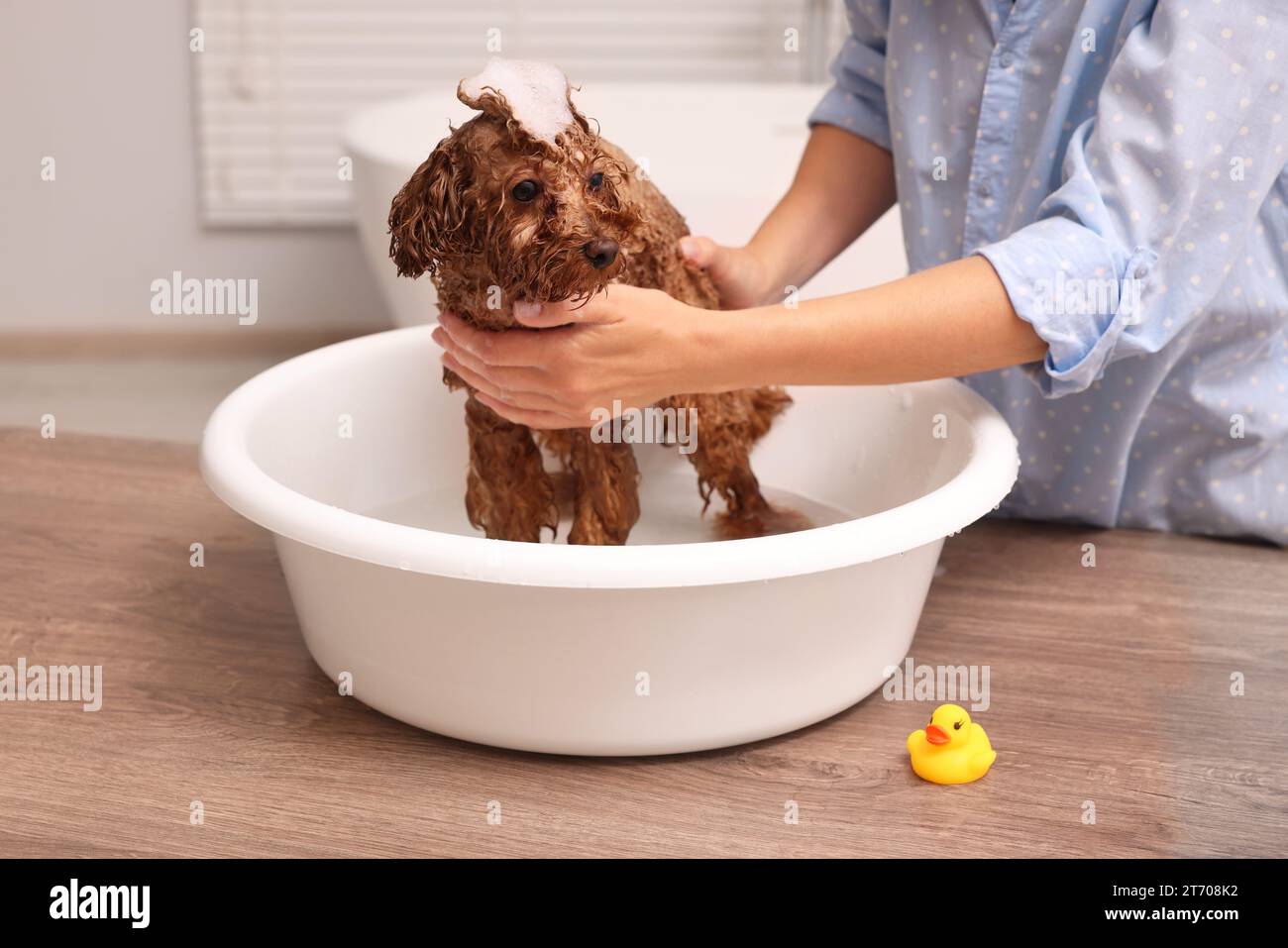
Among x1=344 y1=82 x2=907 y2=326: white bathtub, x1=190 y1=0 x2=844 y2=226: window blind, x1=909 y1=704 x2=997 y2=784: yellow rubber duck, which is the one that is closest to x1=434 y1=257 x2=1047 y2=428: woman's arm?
x1=909 y1=704 x2=997 y2=784: yellow rubber duck

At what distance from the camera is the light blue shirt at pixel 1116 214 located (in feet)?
3.61

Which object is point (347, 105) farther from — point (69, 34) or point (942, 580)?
point (942, 580)

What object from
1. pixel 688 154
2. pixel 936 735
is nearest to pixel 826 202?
pixel 936 735

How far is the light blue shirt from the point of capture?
1.10 m

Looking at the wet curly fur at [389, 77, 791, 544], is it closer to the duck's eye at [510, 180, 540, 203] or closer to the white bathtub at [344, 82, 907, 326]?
the duck's eye at [510, 180, 540, 203]

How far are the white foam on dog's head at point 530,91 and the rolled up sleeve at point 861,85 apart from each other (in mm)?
644

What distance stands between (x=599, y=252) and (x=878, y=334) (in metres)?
0.27

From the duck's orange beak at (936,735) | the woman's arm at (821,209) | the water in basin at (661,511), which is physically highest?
the woman's arm at (821,209)

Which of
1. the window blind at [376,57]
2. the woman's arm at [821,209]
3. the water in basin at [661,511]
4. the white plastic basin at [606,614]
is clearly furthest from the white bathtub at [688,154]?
the white plastic basin at [606,614]

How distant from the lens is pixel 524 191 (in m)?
0.96

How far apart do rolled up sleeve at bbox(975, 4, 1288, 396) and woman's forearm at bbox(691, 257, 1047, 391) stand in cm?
3

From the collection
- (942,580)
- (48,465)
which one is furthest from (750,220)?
(48,465)

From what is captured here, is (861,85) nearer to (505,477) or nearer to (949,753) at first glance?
(505,477)

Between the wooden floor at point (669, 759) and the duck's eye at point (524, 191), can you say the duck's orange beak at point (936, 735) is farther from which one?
the duck's eye at point (524, 191)
